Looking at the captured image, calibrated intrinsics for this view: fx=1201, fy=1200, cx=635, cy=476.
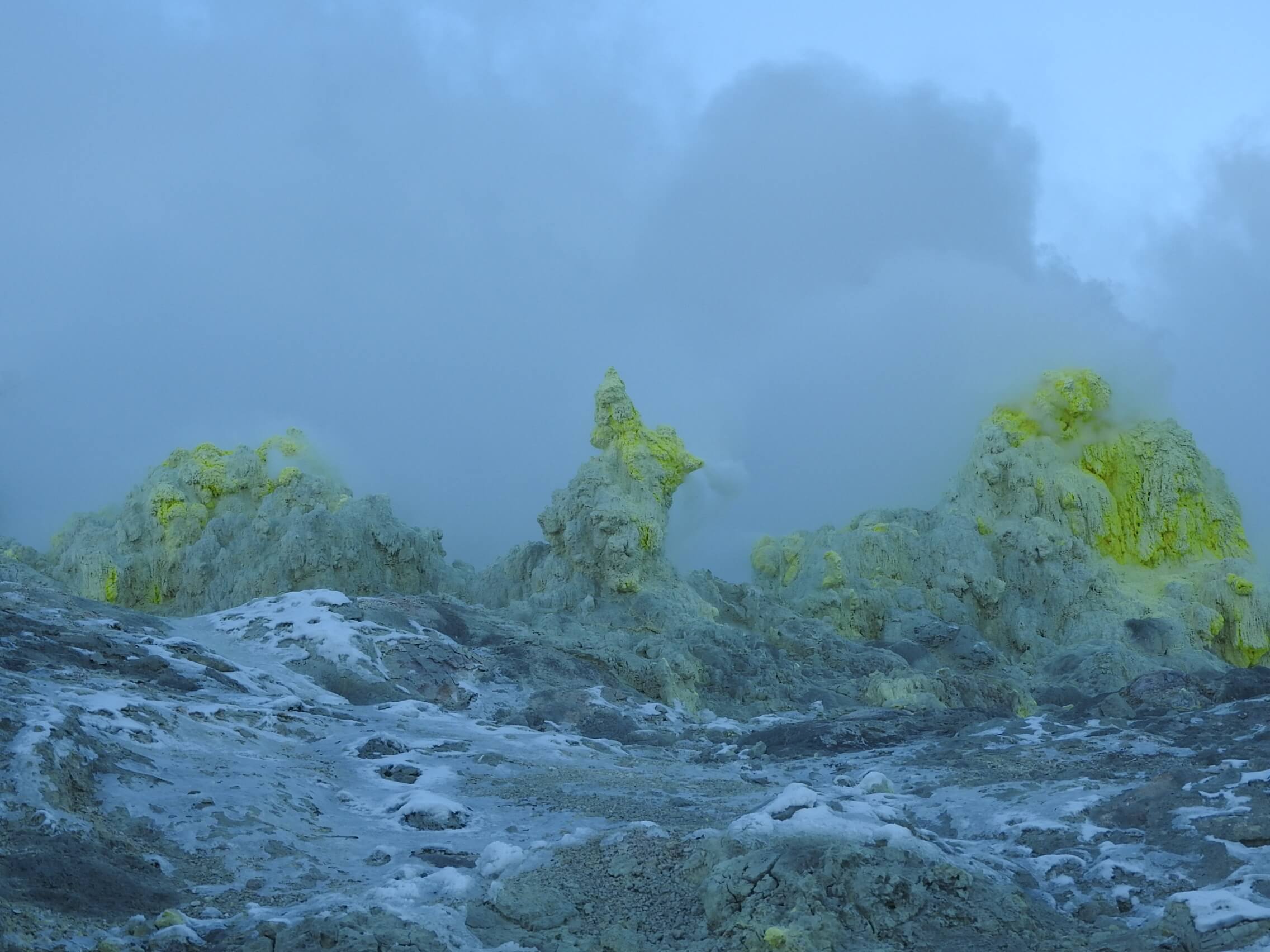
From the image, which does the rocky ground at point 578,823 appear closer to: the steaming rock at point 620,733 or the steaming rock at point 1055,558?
the steaming rock at point 620,733

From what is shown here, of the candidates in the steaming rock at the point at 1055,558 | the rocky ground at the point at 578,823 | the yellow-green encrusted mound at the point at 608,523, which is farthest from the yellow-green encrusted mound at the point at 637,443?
the rocky ground at the point at 578,823

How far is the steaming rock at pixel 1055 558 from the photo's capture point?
38.8 m

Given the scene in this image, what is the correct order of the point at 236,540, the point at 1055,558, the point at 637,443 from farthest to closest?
the point at 1055,558
the point at 236,540
the point at 637,443

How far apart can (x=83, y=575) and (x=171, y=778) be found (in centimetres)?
3084

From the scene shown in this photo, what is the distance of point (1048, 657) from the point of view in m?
37.2

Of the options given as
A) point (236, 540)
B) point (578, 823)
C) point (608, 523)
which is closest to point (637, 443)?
point (608, 523)

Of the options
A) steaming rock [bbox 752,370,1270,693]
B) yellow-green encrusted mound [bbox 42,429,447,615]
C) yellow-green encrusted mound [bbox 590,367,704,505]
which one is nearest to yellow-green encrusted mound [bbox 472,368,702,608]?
yellow-green encrusted mound [bbox 590,367,704,505]

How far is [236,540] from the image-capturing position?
39.7 m

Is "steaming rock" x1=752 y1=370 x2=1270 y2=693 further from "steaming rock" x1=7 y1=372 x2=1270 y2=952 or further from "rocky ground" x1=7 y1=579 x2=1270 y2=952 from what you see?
"rocky ground" x1=7 y1=579 x2=1270 y2=952

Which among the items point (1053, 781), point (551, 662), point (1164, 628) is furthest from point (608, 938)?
point (1164, 628)

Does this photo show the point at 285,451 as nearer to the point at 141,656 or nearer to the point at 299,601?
the point at 299,601

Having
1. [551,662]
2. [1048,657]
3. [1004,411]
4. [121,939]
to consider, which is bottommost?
[121,939]

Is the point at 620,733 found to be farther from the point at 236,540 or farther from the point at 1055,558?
the point at 1055,558

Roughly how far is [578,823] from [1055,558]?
3201 centimetres
